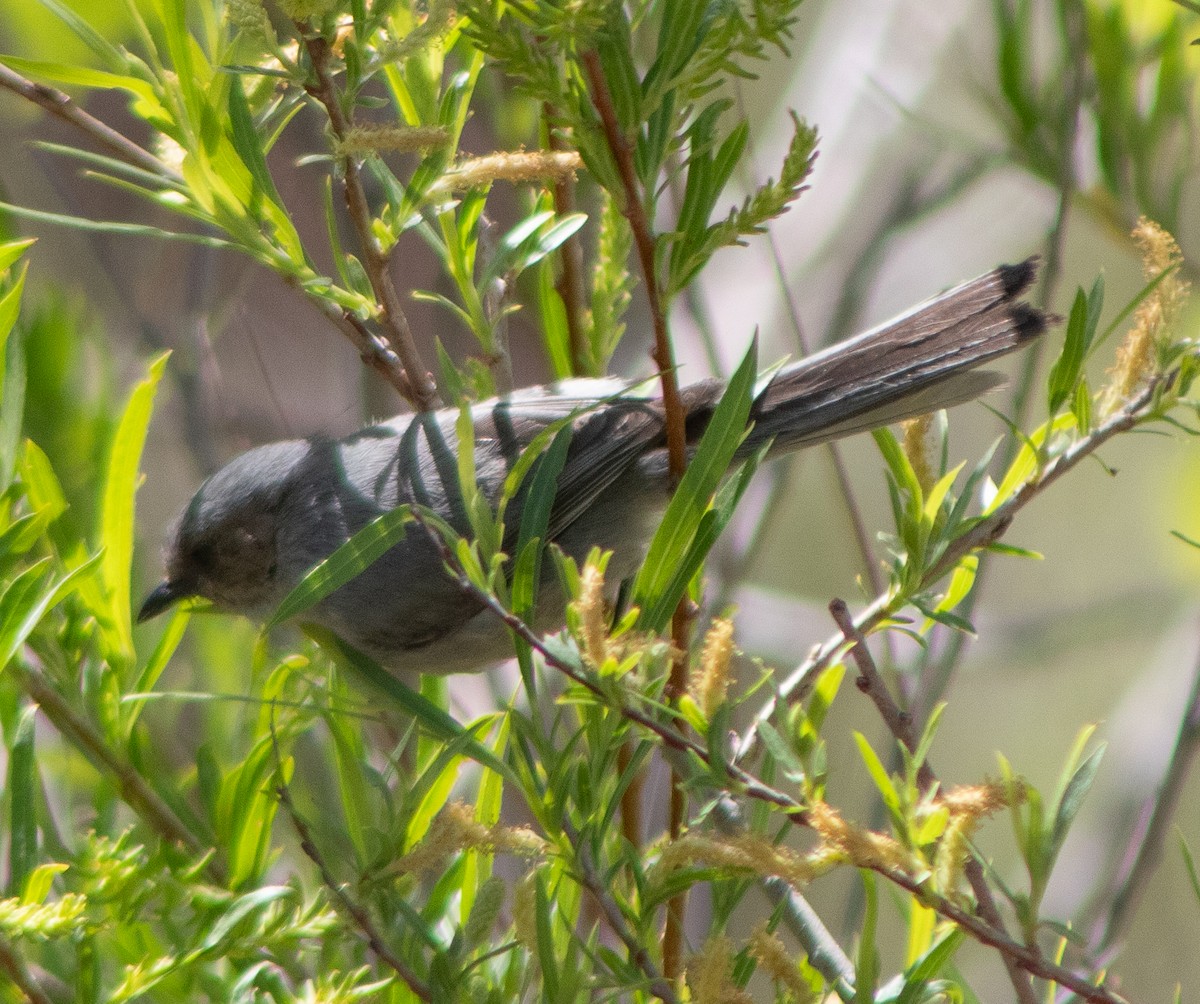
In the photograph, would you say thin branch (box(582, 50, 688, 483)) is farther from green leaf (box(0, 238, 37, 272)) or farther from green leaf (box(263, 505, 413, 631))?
green leaf (box(0, 238, 37, 272))

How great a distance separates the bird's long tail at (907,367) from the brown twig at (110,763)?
85cm

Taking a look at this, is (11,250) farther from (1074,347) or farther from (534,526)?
(1074,347)

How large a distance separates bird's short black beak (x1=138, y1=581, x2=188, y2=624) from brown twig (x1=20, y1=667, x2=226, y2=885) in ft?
3.32

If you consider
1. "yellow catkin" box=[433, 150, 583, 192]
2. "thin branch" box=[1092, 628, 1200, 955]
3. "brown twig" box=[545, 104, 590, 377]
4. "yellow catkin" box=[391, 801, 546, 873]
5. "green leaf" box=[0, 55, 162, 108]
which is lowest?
"thin branch" box=[1092, 628, 1200, 955]

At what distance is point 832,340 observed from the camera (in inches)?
112

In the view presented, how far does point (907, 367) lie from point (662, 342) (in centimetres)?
71

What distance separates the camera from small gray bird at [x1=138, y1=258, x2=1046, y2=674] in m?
1.57

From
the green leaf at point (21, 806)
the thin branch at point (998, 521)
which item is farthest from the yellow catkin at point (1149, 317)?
the green leaf at point (21, 806)

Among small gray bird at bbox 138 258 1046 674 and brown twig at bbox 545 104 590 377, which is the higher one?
brown twig at bbox 545 104 590 377

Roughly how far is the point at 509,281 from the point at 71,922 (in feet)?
2.42

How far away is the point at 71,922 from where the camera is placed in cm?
90

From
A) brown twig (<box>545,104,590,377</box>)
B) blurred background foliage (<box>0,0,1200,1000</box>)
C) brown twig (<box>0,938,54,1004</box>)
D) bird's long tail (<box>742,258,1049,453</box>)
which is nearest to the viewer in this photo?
brown twig (<box>0,938,54,1004</box>)

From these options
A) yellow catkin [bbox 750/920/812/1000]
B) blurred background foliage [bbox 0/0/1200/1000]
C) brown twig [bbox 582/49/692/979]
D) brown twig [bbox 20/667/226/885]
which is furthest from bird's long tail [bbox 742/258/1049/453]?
brown twig [bbox 20/667/226/885]

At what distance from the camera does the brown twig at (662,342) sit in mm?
901
